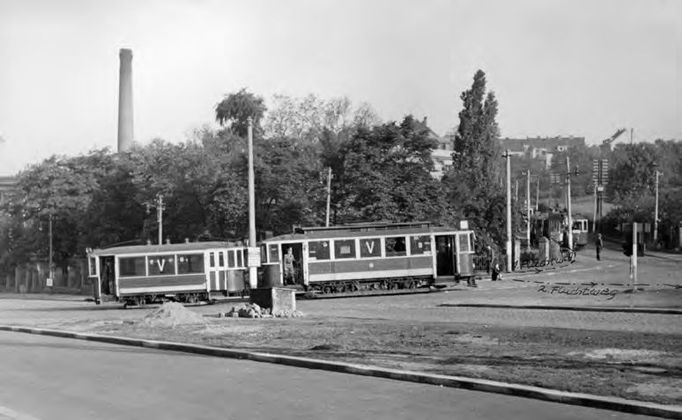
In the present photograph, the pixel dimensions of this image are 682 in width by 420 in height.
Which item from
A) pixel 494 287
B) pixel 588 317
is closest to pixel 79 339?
pixel 588 317

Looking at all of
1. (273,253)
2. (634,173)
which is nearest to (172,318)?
(273,253)

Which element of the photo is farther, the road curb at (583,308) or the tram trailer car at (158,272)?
the tram trailer car at (158,272)

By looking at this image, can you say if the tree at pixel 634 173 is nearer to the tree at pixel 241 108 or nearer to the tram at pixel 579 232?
the tram at pixel 579 232

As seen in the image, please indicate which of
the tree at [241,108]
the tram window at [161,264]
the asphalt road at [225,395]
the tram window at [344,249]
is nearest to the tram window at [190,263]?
the tram window at [161,264]

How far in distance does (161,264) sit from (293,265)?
666 cm

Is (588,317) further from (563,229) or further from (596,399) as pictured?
(563,229)

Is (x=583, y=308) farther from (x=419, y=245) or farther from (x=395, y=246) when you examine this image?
(x=395, y=246)

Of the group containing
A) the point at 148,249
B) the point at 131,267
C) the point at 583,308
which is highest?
the point at 148,249

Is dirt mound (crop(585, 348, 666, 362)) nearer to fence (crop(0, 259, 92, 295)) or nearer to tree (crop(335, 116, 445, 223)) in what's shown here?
tree (crop(335, 116, 445, 223))

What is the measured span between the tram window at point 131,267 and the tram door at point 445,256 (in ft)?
49.4

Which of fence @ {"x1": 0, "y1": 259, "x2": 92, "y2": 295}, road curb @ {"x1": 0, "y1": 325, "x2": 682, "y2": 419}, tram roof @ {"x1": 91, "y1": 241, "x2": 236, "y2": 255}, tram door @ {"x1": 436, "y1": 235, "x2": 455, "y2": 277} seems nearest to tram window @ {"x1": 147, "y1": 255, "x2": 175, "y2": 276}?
tram roof @ {"x1": 91, "y1": 241, "x2": 236, "y2": 255}

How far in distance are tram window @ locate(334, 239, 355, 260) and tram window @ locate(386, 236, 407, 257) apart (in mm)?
1781

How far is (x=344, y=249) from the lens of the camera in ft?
143

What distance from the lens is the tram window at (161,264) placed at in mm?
43250
